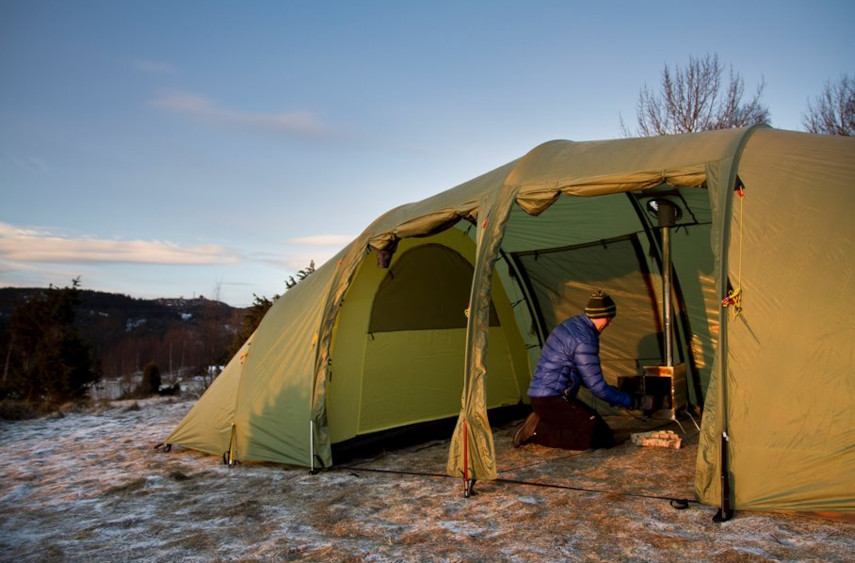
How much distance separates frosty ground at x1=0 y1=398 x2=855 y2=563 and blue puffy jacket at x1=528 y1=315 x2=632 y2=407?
0.56 m

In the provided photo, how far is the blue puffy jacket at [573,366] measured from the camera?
16.8 ft

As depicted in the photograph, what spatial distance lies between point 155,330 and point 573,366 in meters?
35.0

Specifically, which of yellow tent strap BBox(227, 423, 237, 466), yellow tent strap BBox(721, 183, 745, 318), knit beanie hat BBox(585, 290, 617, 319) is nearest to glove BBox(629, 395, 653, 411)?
knit beanie hat BBox(585, 290, 617, 319)

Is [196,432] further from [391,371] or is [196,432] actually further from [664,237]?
[664,237]

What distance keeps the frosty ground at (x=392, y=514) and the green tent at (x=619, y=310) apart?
10.9 inches

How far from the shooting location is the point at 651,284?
259 inches

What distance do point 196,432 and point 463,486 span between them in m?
3.31

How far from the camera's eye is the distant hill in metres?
23.9

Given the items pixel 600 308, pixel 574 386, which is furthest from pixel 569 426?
pixel 600 308

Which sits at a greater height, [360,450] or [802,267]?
[802,267]

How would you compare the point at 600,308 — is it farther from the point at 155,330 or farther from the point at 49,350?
the point at 155,330

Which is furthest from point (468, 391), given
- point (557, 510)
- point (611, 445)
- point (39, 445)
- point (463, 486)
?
point (39, 445)

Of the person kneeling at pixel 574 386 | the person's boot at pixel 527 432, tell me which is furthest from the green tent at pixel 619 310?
the person kneeling at pixel 574 386

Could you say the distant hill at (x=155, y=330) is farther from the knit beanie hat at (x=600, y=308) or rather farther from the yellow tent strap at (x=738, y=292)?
the yellow tent strap at (x=738, y=292)
